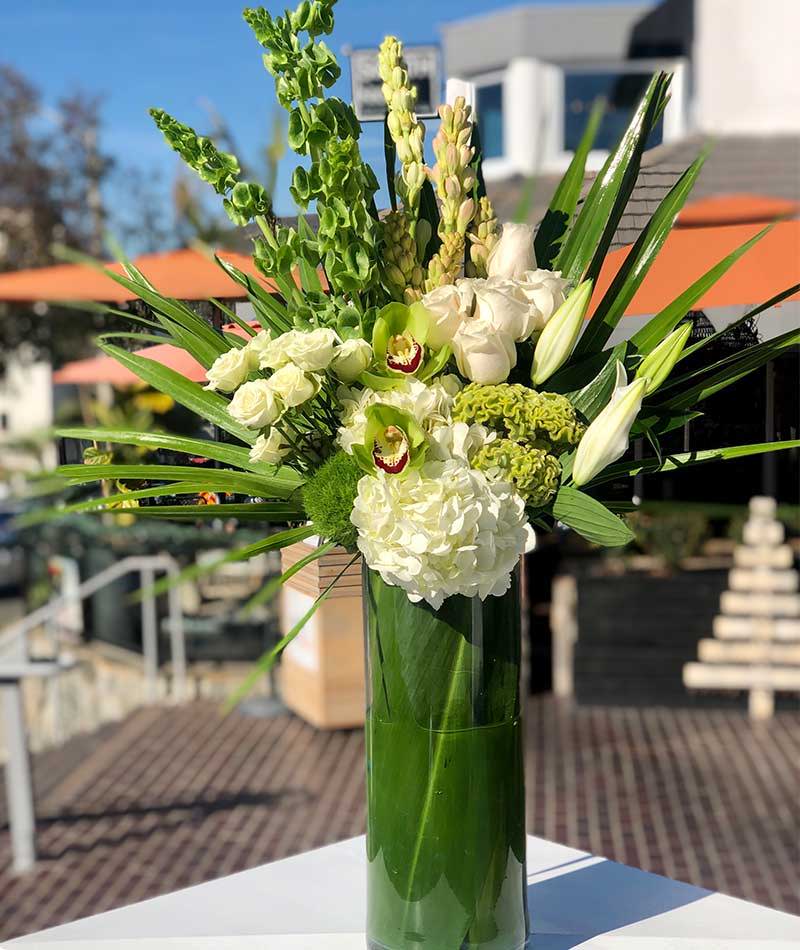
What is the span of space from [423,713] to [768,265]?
0.86 metres

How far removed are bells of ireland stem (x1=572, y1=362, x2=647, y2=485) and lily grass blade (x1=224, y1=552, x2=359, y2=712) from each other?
34cm

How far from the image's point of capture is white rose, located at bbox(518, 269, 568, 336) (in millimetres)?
1276

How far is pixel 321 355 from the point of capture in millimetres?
1210

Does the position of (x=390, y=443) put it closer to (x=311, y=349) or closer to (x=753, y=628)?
(x=311, y=349)

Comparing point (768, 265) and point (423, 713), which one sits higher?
point (768, 265)

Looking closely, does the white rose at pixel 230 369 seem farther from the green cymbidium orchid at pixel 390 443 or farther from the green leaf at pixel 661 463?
the green leaf at pixel 661 463

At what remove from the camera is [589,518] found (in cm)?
126

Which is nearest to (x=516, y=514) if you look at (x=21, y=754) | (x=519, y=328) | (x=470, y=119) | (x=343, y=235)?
(x=519, y=328)

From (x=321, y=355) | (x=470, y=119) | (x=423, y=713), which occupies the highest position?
(x=470, y=119)

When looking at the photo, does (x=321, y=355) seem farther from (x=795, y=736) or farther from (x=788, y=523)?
(x=788, y=523)

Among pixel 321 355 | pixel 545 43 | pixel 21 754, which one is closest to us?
pixel 321 355

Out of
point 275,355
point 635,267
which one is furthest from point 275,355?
point 635,267

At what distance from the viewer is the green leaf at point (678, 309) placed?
132 centimetres

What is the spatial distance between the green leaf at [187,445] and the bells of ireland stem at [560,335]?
34 cm
